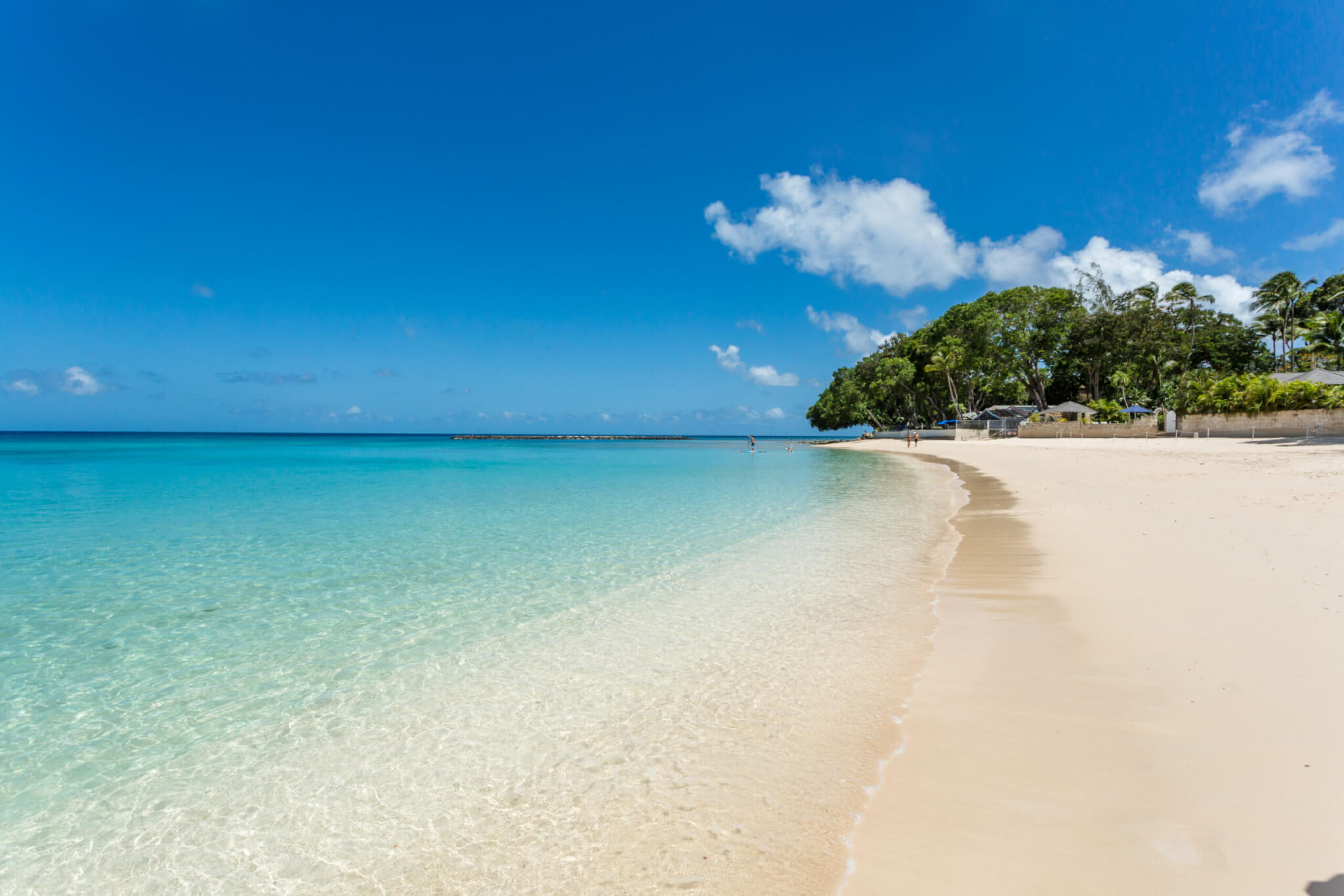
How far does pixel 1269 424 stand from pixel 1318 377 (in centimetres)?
805

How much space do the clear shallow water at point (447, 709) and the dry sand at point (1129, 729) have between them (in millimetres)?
392

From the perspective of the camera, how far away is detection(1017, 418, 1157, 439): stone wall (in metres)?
40.4

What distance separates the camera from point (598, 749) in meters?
3.62

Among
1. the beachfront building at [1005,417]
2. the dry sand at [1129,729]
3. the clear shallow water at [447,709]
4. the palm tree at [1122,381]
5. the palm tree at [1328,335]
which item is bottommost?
the clear shallow water at [447,709]

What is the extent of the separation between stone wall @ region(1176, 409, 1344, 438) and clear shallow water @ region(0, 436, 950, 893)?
30.9 m

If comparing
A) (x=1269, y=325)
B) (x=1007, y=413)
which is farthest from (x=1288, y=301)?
(x=1007, y=413)

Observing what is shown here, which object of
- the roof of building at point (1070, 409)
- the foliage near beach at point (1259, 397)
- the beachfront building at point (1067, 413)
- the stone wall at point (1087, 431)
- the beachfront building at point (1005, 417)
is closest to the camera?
the foliage near beach at point (1259, 397)

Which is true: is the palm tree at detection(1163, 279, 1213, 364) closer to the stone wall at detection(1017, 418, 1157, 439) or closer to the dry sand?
the stone wall at detection(1017, 418, 1157, 439)

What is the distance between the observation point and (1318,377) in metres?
34.0

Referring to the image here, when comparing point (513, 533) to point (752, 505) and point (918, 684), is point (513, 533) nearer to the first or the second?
point (752, 505)

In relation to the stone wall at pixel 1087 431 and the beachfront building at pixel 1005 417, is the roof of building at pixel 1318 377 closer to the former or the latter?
the stone wall at pixel 1087 431

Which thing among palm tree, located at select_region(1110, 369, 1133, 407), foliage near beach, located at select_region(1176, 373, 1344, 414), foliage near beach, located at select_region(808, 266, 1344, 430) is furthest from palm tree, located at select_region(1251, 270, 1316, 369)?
foliage near beach, located at select_region(1176, 373, 1344, 414)

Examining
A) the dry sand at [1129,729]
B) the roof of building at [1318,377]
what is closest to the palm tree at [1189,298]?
the roof of building at [1318,377]

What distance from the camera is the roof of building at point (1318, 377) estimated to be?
3259 centimetres
